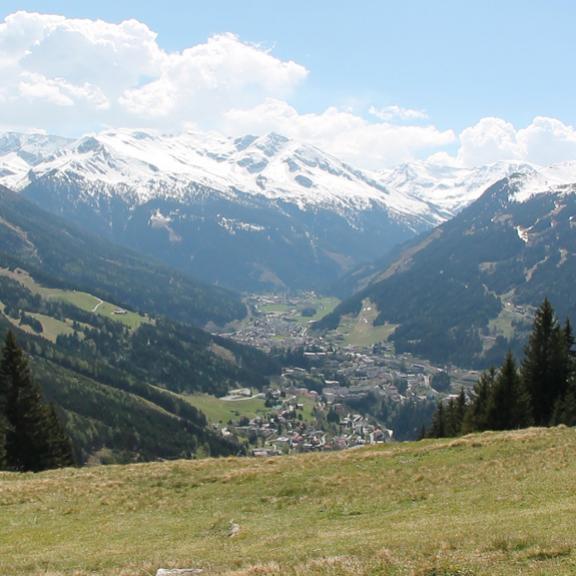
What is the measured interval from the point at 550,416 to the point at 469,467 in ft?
133

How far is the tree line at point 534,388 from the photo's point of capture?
223 feet

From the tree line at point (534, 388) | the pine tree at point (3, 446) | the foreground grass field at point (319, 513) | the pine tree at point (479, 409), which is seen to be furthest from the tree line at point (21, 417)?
the tree line at point (534, 388)

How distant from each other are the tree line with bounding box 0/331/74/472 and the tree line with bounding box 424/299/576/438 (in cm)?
4866

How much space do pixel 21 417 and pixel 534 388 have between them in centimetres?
6122

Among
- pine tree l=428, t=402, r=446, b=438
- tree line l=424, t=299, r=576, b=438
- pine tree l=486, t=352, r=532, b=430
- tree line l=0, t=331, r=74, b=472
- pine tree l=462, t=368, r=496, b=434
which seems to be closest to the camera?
pine tree l=486, t=352, r=532, b=430

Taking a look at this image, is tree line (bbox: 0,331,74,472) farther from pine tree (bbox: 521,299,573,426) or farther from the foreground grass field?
pine tree (bbox: 521,299,573,426)

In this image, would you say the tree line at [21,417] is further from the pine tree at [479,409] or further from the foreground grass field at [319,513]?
the pine tree at [479,409]

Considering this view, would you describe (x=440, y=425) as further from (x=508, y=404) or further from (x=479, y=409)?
(x=508, y=404)

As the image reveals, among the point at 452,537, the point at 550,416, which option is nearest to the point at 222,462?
the point at 452,537

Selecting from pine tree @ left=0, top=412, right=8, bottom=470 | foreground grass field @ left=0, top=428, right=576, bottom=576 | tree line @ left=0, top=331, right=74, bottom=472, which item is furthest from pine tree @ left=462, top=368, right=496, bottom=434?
pine tree @ left=0, top=412, right=8, bottom=470

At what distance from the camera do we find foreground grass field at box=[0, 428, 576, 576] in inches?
783

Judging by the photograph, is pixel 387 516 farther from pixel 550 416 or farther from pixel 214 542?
pixel 550 416

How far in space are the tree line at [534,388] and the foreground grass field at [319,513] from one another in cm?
2177

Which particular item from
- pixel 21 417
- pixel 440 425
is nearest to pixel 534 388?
pixel 440 425
